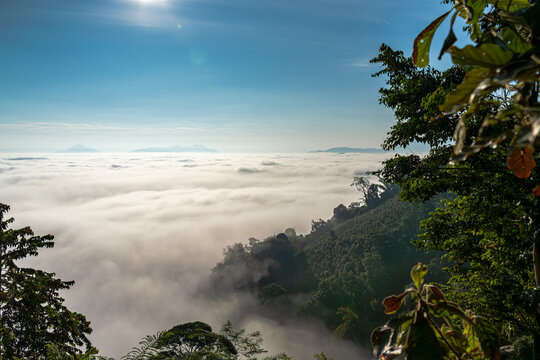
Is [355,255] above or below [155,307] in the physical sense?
above

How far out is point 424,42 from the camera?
1023 millimetres

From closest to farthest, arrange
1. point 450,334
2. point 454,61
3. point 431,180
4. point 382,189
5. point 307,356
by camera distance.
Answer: point 454,61 < point 450,334 < point 431,180 < point 307,356 < point 382,189

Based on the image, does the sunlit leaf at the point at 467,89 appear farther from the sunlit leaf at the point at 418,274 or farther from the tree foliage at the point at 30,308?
the tree foliage at the point at 30,308

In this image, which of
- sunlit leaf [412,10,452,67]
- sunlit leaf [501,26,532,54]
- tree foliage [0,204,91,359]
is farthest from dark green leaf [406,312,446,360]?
tree foliage [0,204,91,359]

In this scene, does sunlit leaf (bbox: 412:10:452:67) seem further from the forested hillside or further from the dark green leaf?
the forested hillside

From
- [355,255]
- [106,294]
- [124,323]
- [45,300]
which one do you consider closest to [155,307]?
[124,323]

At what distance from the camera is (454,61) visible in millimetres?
656

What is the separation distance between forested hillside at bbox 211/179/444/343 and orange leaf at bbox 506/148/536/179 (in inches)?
2011

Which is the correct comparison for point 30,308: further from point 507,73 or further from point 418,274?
point 507,73

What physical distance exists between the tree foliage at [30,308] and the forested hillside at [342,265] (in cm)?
4308

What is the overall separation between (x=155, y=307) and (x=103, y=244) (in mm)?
66170

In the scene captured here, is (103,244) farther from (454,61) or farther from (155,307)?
(454,61)

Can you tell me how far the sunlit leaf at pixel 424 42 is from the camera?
97 centimetres

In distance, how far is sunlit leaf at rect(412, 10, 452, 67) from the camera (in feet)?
3.19
